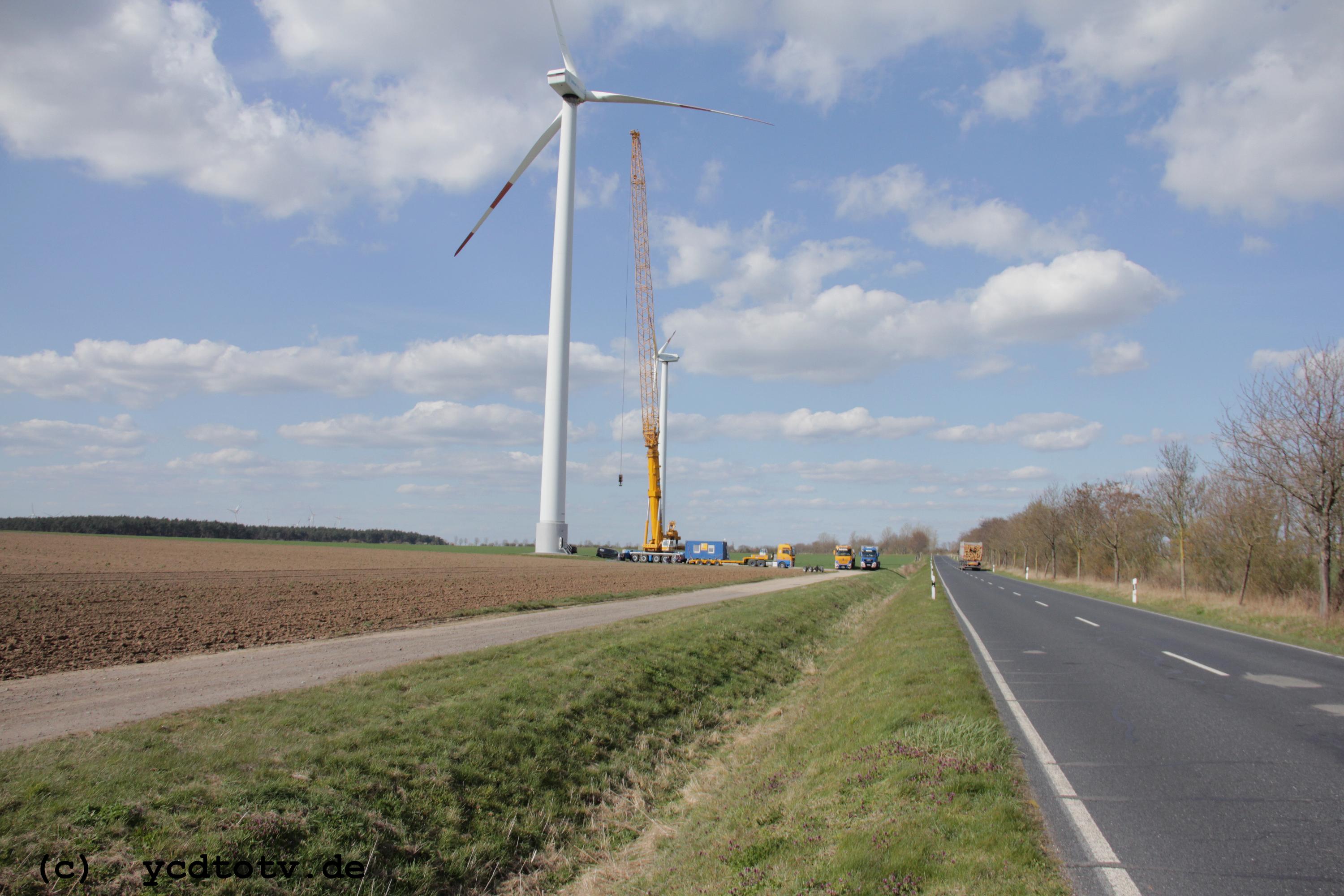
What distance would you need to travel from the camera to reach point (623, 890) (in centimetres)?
686

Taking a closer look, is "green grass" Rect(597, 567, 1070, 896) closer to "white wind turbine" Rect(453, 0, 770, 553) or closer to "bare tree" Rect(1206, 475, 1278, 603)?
"bare tree" Rect(1206, 475, 1278, 603)

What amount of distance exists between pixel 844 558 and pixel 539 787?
268ft

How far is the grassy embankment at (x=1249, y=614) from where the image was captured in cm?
1959

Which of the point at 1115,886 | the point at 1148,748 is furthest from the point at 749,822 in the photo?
the point at 1148,748

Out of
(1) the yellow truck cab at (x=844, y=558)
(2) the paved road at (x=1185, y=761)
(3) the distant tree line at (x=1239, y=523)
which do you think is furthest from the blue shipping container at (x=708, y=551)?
(2) the paved road at (x=1185, y=761)

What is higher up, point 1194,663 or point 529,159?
point 529,159

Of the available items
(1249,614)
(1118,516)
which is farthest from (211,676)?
(1118,516)

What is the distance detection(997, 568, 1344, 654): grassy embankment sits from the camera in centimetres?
1959

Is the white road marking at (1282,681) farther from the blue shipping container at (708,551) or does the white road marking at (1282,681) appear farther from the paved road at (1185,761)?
the blue shipping container at (708,551)

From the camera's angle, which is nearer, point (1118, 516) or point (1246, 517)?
point (1246, 517)

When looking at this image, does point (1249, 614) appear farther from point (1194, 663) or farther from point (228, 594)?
point (228, 594)

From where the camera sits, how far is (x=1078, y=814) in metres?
6.09

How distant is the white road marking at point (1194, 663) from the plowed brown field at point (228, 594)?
1972cm

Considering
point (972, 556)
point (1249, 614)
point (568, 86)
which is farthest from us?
point (972, 556)
